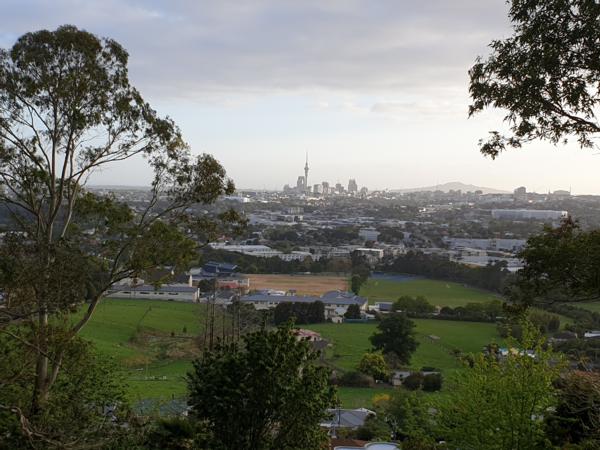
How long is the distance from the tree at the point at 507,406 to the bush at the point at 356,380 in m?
9.87

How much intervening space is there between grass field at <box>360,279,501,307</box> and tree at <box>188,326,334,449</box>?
24194 millimetres

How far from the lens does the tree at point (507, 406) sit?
579cm

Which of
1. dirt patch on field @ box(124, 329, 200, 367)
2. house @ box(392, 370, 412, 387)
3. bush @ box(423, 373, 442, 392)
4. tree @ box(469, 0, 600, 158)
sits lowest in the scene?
house @ box(392, 370, 412, 387)

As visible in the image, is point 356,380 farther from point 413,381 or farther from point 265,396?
point 265,396

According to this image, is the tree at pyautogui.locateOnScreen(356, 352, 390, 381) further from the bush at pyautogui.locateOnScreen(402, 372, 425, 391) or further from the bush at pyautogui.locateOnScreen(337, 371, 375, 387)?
the bush at pyautogui.locateOnScreen(402, 372, 425, 391)

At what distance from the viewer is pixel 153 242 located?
267 inches

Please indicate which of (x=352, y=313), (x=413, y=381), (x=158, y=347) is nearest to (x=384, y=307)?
(x=352, y=313)

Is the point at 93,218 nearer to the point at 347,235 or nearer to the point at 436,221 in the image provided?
the point at 347,235

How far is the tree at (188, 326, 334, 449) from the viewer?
5023 mm

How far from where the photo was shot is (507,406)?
5906 mm

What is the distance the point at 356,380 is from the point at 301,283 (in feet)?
63.6

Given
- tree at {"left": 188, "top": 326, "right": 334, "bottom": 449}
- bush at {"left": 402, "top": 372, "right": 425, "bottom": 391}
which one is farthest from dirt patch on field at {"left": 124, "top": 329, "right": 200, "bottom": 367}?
tree at {"left": 188, "top": 326, "right": 334, "bottom": 449}

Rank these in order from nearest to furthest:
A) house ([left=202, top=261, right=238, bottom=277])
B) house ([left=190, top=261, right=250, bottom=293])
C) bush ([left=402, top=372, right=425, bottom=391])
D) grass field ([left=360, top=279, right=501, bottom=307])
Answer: bush ([left=402, top=372, right=425, bottom=391])
grass field ([left=360, top=279, right=501, bottom=307])
house ([left=190, top=261, right=250, bottom=293])
house ([left=202, top=261, right=238, bottom=277])

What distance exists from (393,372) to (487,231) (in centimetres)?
5122
